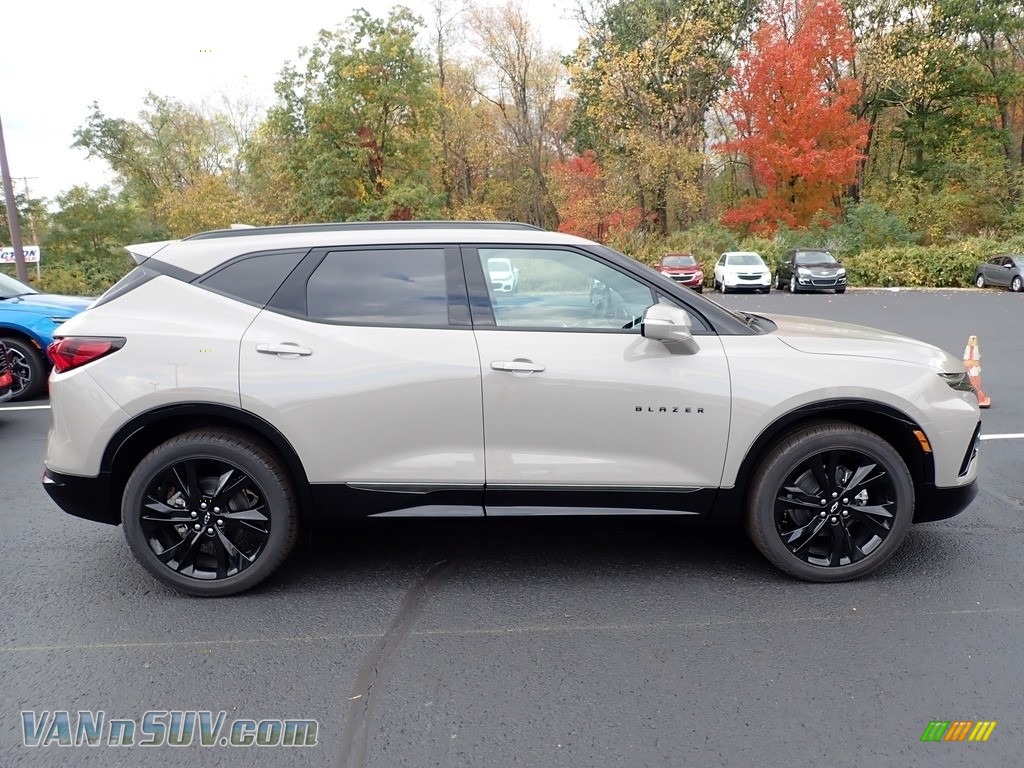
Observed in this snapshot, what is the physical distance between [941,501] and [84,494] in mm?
4180

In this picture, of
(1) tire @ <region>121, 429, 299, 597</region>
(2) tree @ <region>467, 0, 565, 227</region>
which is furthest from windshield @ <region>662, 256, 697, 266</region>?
(1) tire @ <region>121, 429, 299, 597</region>

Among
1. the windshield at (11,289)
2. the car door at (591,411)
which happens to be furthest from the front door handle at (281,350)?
the windshield at (11,289)

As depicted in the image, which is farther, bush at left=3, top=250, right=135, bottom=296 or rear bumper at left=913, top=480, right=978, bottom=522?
bush at left=3, top=250, right=135, bottom=296

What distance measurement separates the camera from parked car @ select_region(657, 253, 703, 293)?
26859mm

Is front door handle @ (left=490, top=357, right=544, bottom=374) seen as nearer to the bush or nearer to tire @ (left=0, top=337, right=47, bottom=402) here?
tire @ (left=0, top=337, right=47, bottom=402)

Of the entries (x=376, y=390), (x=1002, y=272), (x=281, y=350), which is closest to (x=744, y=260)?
(x=1002, y=272)

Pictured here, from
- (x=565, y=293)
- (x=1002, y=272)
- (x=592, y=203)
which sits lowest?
(x=1002, y=272)

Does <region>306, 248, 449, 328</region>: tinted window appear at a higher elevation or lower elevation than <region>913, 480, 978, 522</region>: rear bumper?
higher

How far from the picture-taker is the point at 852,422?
3.64 metres

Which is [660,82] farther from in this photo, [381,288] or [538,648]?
[538,648]

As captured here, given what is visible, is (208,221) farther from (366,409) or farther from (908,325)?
(366,409)

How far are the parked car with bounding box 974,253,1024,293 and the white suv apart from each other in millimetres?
25598

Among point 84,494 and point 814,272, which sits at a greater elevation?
point 84,494

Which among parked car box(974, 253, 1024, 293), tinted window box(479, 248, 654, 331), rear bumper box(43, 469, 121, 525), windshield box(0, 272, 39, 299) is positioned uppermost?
tinted window box(479, 248, 654, 331)
